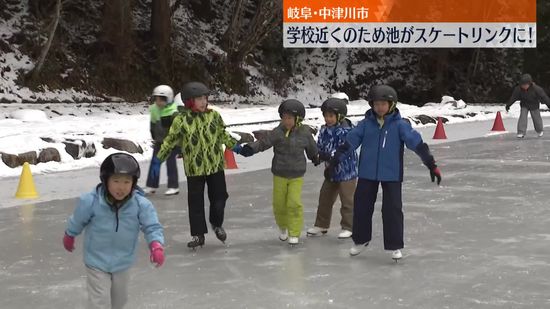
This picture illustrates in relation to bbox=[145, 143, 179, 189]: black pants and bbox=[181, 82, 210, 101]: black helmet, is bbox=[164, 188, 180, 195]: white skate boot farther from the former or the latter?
bbox=[181, 82, 210, 101]: black helmet

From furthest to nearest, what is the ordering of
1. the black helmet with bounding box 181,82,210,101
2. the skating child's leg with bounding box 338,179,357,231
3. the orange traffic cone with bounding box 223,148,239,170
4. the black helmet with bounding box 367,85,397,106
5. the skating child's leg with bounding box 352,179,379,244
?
1. the orange traffic cone with bounding box 223,148,239,170
2. the skating child's leg with bounding box 338,179,357,231
3. the black helmet with bounding box 181,82,210,101
4. the skating child's leg with bounding box 352,179,379,244
5. the black helmet with bounding box 367,85,397,106

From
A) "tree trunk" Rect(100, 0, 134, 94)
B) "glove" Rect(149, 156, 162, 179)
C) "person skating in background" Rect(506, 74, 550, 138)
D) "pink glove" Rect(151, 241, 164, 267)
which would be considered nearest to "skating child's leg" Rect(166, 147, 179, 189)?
"glove" Rect(149, 156, 162, 179)

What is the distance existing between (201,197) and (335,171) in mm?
1355

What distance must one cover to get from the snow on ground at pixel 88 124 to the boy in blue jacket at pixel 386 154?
7.29 metres

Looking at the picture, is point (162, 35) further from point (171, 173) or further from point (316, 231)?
point (316, 231)

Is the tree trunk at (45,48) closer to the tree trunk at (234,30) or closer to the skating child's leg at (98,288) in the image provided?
the tree trunk at (234,30)

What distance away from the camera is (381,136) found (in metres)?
6.84

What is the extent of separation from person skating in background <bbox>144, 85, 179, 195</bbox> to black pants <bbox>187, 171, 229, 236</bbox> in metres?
2.88

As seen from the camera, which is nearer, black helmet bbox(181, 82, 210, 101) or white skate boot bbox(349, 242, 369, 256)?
white skate boot bbox(349, 242, 369, 256)

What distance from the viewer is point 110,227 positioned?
4.50m

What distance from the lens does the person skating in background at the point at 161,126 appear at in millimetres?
10430

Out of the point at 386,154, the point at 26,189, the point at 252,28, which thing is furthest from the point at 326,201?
the point at 252,28

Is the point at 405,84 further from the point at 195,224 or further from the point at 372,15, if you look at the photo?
the point at 195,224

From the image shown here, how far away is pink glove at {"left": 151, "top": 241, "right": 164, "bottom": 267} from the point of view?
4.38 meters
